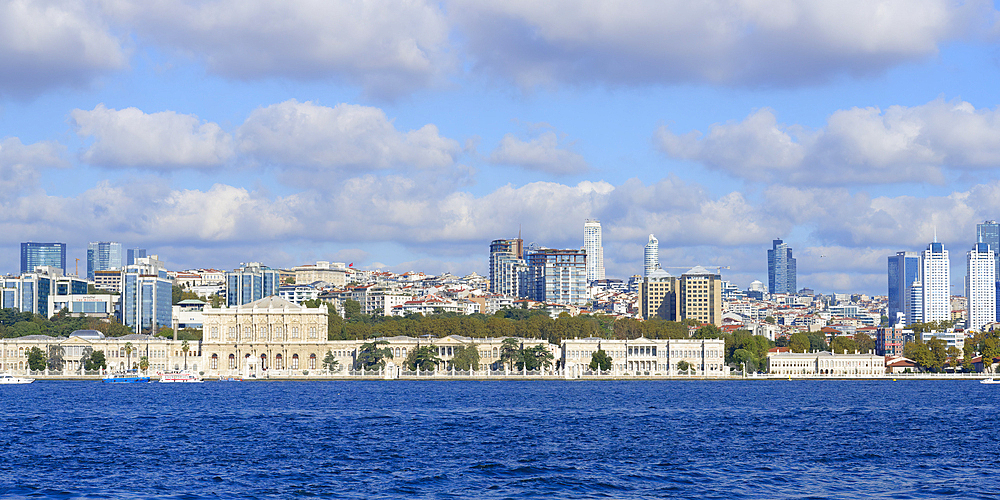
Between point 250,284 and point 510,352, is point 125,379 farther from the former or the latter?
point 250,284

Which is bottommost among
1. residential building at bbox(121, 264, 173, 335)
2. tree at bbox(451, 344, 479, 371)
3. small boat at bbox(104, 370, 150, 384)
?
small boat at bbox(104, 370, 150, 384)

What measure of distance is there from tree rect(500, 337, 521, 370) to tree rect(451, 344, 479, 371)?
7.24 ft

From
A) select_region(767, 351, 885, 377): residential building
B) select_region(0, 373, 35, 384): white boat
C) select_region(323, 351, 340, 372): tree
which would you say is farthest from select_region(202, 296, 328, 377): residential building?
select_region(767, 351, 885, 377): residential building

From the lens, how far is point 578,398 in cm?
7156

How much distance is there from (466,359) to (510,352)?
3668 mm

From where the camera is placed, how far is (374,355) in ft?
363

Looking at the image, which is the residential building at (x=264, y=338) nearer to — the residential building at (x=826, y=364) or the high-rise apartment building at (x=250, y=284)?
the residential building at (x=826, y=364)

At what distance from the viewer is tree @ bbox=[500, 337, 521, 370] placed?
111 m

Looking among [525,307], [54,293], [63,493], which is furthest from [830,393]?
[54,293]

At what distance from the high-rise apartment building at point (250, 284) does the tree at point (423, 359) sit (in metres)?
69.7

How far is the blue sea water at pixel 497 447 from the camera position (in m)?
31.9

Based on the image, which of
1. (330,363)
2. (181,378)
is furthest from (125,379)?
(330,363)

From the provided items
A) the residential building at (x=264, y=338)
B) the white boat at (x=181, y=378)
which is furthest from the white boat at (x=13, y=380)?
the residential building at (x=264, y=338)

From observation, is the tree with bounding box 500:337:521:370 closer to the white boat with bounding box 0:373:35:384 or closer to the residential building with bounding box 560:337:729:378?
the residential building with bounding box 560:337:729:378
